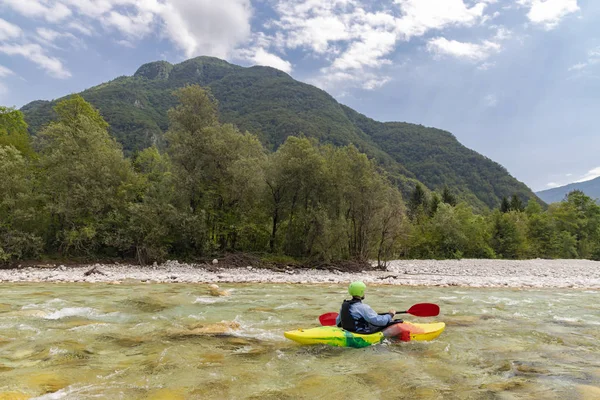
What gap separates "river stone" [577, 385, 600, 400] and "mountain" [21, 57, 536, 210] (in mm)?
81585

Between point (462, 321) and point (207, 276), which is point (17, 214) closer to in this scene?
point (207, 276)

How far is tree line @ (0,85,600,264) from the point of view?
22.0 meters

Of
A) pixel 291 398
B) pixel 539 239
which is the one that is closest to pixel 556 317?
pixel 291 398

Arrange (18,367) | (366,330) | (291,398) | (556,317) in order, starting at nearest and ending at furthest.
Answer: (291,398) < (18,367) < (366,330) < (556,317)

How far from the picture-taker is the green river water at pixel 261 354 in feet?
16.3

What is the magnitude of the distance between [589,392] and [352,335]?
3.59 m

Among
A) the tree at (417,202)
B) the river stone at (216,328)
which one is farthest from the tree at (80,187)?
the tree at (417,202)

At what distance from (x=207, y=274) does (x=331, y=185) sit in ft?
32.0

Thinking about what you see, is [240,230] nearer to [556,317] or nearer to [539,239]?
[556,317]

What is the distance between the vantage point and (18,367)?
5582mm

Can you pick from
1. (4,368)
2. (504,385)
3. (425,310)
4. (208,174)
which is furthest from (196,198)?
(504,385)

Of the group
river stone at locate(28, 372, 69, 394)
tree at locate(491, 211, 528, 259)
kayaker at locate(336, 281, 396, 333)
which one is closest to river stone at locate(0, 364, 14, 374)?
river stone at locate(28, 372, 69, 394)

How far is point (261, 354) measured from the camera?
663cm

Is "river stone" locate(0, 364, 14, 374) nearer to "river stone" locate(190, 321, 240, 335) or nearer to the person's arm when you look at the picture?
"river stone" locate(190, 321, 240, 335)
